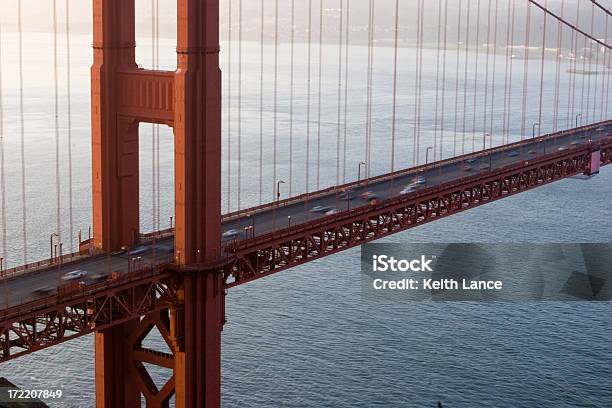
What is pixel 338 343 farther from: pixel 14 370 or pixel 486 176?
pixel 14 370

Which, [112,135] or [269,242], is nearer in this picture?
[112,135]

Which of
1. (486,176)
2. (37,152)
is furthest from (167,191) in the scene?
(486,176)

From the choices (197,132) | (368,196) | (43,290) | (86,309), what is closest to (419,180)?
(368,196)

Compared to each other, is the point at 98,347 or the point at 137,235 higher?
the point at 137,235

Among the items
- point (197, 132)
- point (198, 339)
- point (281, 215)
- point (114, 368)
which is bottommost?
point (114, 368)

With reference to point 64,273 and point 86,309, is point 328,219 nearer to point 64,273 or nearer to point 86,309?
point 64,273
